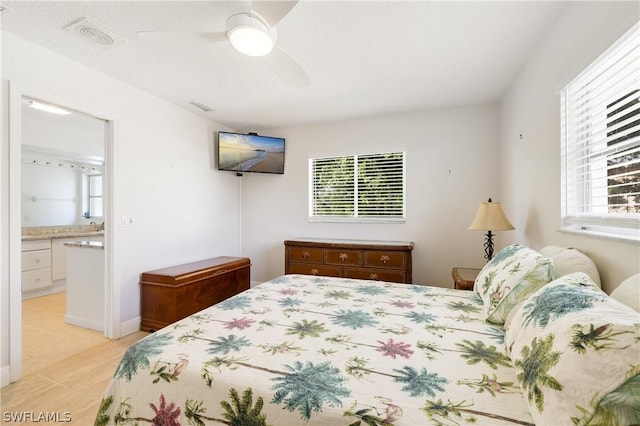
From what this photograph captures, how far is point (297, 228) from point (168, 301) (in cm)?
201

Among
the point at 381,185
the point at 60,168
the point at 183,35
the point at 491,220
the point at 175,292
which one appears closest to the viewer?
the point at 183,35

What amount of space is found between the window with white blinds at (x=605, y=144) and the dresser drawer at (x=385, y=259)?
5.76ft

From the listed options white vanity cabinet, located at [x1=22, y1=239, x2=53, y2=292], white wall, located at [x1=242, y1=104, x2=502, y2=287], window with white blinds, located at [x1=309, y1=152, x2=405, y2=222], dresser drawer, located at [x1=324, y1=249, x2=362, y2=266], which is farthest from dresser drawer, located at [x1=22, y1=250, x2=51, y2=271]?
dresser drawer, located at [x1=324, y1=249, x2=362, y2=266]

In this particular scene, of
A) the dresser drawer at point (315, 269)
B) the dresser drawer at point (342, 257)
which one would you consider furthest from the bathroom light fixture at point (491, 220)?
the dresser drawer at point (315, 269)

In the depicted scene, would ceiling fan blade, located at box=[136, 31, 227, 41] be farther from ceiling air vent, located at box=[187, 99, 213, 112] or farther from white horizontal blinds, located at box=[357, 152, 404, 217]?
white horizontal blinds, located at box=[357, 152, 404, 217]

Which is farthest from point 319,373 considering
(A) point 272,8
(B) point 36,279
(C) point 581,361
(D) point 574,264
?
(B) point 36,279

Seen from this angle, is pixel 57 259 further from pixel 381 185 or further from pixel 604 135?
pixel 604 135

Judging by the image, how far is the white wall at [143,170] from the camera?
2201mm

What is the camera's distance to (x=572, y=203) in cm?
179

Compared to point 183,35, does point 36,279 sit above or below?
below

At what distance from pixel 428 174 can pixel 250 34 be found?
9.31ft

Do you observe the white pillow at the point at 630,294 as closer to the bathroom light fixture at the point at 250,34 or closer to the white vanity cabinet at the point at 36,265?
the bathroom light fixture at the point at 250,34

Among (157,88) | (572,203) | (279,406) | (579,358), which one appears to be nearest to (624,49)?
(572,203)

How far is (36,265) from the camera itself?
422 centimetres
